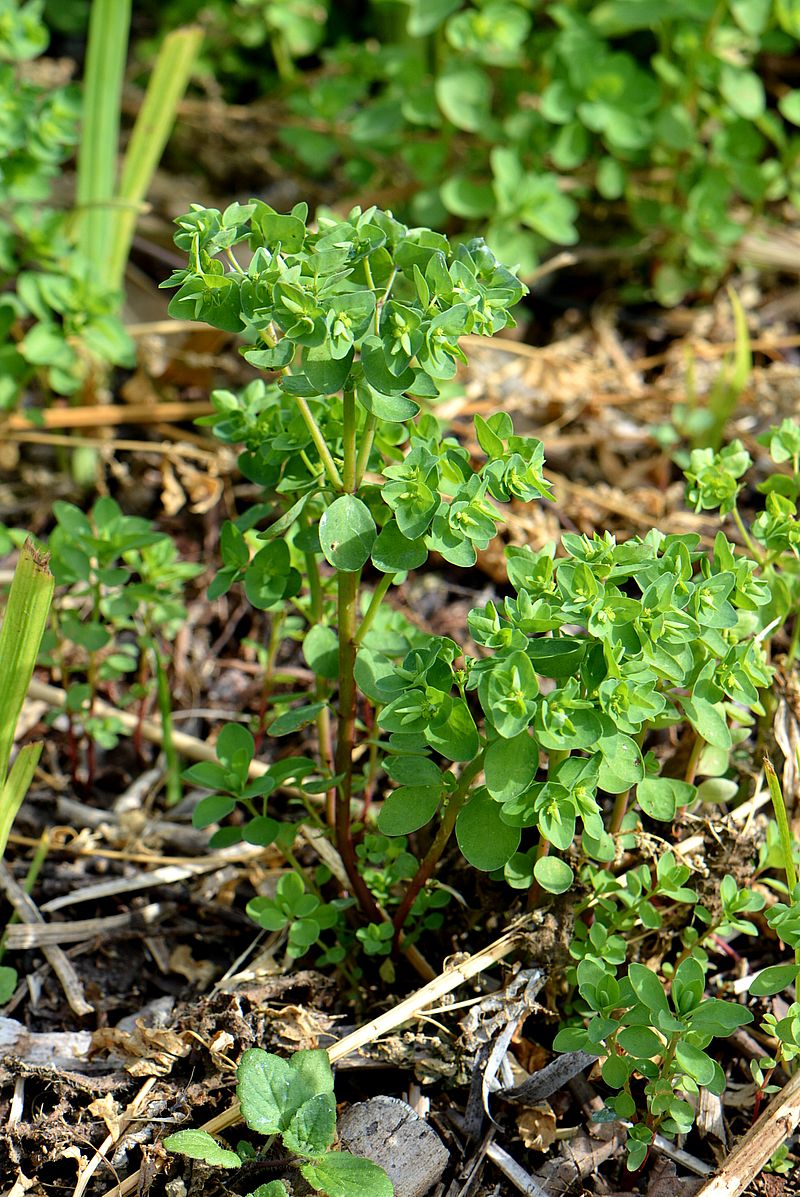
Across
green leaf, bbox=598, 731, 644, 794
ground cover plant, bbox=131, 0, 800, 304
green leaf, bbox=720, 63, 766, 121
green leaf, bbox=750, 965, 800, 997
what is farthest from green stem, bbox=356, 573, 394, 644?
green leaf, bbox=720, 63, 766, 121

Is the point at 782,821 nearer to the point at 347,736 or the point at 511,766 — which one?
the point at 511,766

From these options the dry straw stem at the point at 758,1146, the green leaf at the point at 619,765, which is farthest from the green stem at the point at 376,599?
the dry straw stem at the point at 758,1146

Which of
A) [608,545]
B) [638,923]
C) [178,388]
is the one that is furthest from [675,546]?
[178,388]

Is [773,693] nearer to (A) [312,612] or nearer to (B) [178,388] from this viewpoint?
(A) [312,612]

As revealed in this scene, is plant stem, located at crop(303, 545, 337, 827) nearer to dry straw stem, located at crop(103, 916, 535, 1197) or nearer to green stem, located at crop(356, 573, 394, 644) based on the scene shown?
green stem, located at crop(356, 573, 394, 644)

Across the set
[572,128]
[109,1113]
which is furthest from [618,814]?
[572,128]
